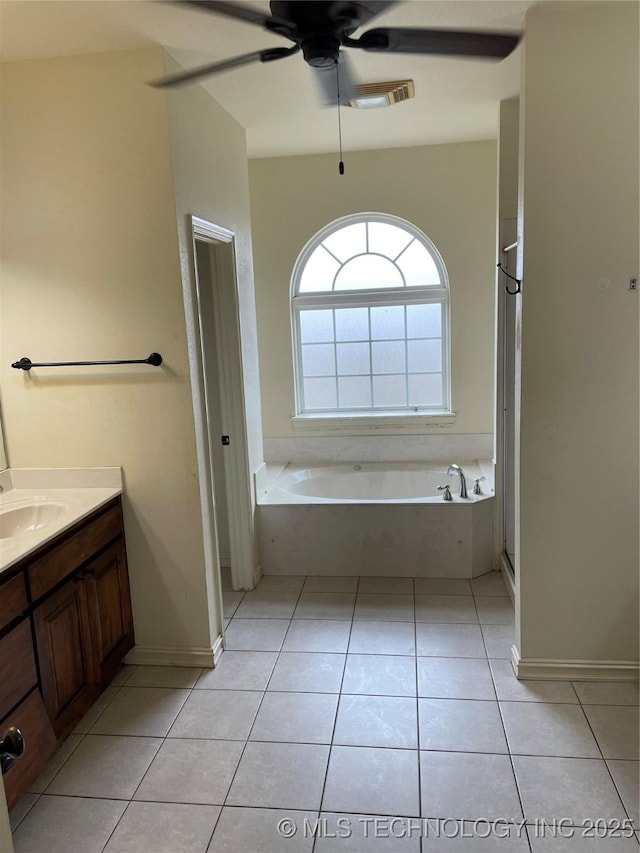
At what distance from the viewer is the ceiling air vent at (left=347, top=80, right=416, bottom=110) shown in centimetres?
281

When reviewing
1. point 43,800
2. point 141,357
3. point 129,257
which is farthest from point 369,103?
point 43,800

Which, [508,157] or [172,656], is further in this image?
[508,157]

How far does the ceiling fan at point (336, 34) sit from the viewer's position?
4.77 ft

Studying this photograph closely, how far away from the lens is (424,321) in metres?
4.39

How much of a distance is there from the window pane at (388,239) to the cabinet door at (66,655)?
121 inches

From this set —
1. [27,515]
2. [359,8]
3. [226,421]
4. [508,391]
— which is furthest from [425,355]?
[359,8]

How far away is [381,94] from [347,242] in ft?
4.81

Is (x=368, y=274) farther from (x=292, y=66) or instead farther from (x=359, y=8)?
(x=359, y=8)

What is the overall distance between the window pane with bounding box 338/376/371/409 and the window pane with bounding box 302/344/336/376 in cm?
13

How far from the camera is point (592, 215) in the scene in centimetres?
228

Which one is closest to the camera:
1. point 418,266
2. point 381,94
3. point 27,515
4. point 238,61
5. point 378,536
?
point 238,61

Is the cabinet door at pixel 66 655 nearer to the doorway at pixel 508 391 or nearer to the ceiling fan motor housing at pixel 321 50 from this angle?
the ceiling fan motor housing at pixel 321 50

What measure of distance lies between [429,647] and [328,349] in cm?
239

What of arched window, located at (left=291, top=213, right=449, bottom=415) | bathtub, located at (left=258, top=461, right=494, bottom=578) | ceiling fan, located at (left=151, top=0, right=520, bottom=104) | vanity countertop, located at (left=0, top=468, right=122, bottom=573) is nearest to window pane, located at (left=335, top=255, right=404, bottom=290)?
arched window, located at (left=291, top=213, right=449, bottom=415)
